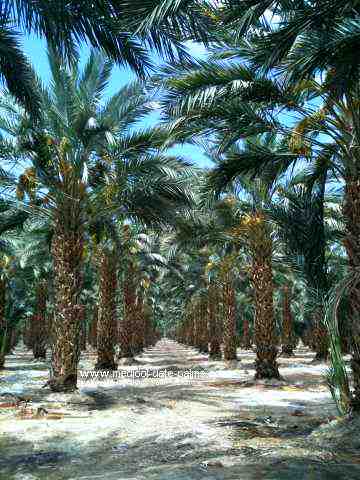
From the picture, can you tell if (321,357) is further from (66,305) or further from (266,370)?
(66,305)

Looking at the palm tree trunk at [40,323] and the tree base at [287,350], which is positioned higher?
the palm tree trunk at [40,323]

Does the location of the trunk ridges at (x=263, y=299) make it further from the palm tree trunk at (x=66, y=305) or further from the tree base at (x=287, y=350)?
the tree base at (x=287, y=350)

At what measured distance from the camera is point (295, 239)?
10.3m

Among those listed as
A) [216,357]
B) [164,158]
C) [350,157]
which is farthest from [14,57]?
[216,357]

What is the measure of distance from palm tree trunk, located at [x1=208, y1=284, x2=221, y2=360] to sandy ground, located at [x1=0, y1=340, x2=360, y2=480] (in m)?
14.7

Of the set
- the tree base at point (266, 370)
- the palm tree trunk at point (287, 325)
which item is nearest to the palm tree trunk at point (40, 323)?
the palm tree trunk at point (287, 325)

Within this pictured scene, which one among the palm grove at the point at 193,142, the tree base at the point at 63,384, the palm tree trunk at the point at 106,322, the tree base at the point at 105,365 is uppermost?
the palm grove at the point at 193,142

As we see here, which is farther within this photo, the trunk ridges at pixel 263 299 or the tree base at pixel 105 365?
the tree base at pixel 105 365

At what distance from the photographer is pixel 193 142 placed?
11609mm

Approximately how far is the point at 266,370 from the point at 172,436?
8.72 meters

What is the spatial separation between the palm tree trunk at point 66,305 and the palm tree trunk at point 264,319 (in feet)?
20.9

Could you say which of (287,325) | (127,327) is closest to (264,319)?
(127,327)

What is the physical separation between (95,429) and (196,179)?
258 inches

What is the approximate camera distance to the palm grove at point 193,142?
21.9 feet
